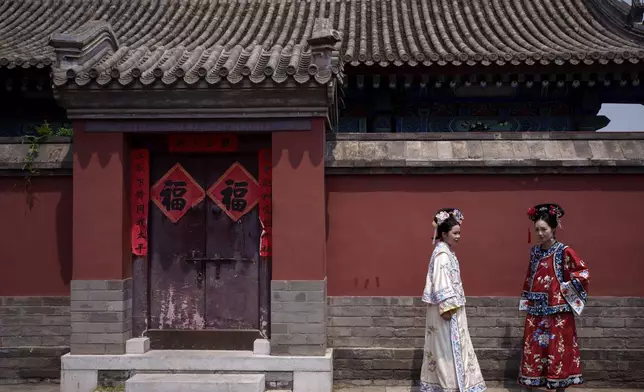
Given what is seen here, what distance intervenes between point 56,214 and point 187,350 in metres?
2.03

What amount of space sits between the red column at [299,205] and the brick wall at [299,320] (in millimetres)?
145

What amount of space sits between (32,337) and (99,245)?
4.89 ft

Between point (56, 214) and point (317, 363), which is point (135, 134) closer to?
point (56, 214)

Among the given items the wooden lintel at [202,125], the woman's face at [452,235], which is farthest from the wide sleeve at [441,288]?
the wooden lintel at [202,125]

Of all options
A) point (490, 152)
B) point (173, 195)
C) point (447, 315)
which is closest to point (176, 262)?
point (173, 195)

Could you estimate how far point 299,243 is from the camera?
239 inches

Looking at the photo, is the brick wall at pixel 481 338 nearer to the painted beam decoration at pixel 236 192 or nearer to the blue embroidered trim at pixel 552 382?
the blue embroidered trim at pixel 552 382

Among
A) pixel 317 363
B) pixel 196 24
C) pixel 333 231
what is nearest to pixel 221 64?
pixel 333 231

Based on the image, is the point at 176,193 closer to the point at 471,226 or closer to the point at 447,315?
the point at 447,315

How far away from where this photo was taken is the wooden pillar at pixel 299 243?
600 cm

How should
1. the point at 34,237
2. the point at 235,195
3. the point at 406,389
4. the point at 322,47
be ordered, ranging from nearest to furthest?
the point at 322,47, the point at 406,389, the point at 235,195, the point at 34,237

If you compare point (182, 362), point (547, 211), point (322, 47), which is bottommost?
point (182, 362)

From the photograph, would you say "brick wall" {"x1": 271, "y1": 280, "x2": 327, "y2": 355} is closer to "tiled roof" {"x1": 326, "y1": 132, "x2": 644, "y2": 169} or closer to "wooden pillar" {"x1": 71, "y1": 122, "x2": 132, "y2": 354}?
"tiled roof" {"x1": 326, "y1": 132, "x2": 644, "y2": 169}

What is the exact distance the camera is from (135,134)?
6285 millimetres
